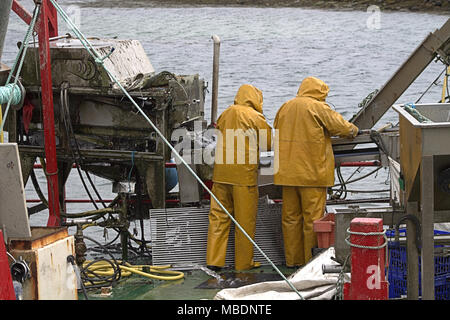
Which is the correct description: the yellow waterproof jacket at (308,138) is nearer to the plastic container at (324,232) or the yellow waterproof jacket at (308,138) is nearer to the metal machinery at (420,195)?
the plastic container at (324,232)

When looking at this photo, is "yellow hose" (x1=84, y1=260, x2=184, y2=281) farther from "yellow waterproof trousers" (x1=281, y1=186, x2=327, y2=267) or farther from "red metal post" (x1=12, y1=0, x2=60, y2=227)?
"yellow waterproof trousers" (x1=281, y1=186, x2=327, y2=267)

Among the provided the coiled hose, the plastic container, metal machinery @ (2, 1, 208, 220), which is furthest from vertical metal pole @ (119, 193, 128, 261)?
the plastic container

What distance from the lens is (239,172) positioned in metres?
7.77

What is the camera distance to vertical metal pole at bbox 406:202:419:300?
549cm

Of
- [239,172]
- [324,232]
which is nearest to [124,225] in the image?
[239,172]

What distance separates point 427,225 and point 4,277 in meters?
2.40

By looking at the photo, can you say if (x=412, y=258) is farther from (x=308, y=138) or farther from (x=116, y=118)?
(x=116, y=118)

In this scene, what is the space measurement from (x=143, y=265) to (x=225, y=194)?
985 mm

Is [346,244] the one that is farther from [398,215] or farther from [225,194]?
[225,194]

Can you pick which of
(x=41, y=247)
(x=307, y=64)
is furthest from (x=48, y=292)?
(x=307, y=64)

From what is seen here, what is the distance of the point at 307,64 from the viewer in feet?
104

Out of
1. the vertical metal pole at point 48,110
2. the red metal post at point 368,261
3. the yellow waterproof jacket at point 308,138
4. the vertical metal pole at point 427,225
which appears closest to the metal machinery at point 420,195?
the vertical metal pole at point 427,225

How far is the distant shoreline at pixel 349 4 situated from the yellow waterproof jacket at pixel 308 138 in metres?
37.1

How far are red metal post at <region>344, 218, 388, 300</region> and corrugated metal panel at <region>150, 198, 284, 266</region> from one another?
9.63ft
